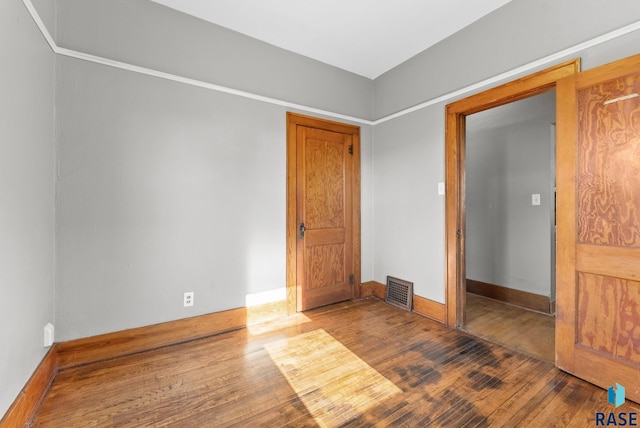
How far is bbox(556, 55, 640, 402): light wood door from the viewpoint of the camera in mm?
1631

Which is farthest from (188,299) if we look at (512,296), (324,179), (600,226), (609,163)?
(512,296)

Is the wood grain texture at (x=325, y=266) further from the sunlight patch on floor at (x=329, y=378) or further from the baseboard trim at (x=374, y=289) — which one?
the sunlight patch on floor at (x=329, y=378)

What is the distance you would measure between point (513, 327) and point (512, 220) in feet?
4.15

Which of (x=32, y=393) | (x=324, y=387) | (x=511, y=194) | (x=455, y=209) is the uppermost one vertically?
(x=511, y=194)

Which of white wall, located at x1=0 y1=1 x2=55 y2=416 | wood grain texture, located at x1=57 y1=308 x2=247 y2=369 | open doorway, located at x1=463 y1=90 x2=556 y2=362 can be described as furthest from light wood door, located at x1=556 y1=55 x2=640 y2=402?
white wall, located at x1=0 y1=1 x2=55 y2=416

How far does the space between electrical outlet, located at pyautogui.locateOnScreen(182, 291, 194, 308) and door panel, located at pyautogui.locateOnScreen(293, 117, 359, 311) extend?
106 centimetres

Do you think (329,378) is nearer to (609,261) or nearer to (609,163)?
(609,261)

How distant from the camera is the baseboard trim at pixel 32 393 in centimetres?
135

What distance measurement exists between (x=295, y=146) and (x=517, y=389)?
2686 millimetres

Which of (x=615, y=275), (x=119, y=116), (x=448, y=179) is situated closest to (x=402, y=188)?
(x=448, y=179)

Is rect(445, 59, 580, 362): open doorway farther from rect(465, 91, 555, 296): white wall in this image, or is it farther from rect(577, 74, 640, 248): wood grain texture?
rect(465, 91, 555, 296): white wall

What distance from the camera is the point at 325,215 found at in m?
3.22

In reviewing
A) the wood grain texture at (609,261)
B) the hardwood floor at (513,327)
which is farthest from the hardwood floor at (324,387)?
the wood grain texture at (609,261)

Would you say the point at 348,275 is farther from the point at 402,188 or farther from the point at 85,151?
the point at 85,151
